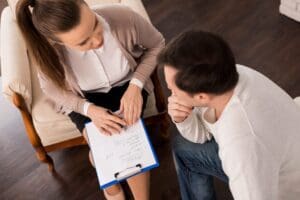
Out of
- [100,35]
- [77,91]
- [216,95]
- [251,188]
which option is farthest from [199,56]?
[77,91]

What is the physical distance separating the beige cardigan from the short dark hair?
429mm

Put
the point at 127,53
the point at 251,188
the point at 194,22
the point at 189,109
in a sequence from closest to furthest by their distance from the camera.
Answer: the point at 251,188, the point at 189,109, the point at 127,53, the point at 194,22

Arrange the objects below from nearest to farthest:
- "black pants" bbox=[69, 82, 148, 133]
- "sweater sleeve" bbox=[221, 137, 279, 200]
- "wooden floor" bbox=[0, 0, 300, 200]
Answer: "sweater sleeve" bbox=[221, 137, 279, 200] → "black pants" bbox=[69, 82, 148, 133] → "wooden floor" bbox=[0, 0, 300, 200]

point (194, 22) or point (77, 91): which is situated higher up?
point (77, 91)

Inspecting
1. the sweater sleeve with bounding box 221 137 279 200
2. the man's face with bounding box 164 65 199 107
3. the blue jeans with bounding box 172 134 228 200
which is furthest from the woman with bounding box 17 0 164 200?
the sweater sleeve with bounding box 221 137 279 200

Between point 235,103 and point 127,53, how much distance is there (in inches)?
22.0

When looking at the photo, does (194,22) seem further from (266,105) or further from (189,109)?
(266,105)

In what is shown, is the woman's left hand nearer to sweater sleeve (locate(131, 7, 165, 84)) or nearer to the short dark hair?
sweater sleeve (locate(131, 7, 165, 84))

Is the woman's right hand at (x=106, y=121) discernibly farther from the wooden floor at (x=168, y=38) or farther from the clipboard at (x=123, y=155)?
the wooden floor at (x=168, y=38)

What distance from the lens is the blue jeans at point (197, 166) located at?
1.29 metres

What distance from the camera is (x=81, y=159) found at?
1848mm

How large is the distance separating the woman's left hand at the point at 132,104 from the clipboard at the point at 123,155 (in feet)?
0.09

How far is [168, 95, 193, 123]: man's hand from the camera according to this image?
46.0 inches

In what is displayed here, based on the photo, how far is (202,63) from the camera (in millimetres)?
926
